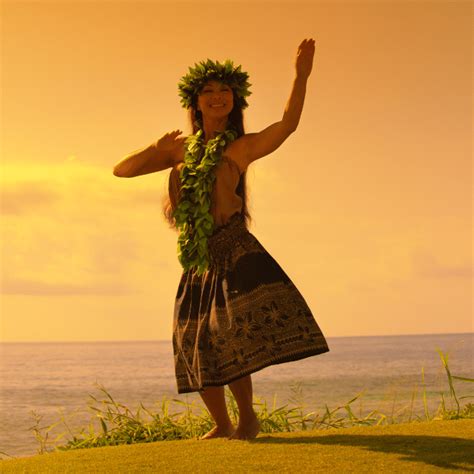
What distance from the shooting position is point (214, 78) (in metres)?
4.49

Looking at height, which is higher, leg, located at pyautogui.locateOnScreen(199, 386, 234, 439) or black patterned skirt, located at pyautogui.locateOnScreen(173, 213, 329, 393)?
black patterned skirt, located at pyautogui.locateOnScreen(173, 213, 329, 393)

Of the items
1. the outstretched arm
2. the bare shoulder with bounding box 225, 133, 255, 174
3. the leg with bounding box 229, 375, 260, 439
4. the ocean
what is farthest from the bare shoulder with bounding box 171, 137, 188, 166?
the ocean

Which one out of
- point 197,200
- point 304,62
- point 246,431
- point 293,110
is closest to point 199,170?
point 197,200

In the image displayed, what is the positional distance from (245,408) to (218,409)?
9.0 inches

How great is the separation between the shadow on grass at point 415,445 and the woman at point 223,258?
33cm

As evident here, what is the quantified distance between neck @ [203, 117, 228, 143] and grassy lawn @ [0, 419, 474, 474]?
156 centimetres

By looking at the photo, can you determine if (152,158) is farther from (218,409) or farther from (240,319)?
(218,409)

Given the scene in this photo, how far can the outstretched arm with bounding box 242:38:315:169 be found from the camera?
4227mm

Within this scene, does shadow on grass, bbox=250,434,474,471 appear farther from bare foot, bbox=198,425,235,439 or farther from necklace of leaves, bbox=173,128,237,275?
necklace of leaves, bbox=173,128,237,275

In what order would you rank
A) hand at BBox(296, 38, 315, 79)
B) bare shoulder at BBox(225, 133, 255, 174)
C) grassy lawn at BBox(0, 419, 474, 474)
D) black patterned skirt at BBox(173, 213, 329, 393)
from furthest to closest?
bare shoulder at BBox(225, 133, 255, 174) → hand at BBox(296, 38, 315, 79) → black patterned skirt at BBox(173, 213, 329, 393) → grassy lawn at BBox(0, 419, 474, 474)

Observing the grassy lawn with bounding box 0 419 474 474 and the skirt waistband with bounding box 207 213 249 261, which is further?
the skirt waistband with bounding box 207 213 249 261

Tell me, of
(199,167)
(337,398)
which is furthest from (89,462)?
(337,398)

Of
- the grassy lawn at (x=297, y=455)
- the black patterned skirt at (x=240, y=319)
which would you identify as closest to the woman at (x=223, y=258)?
the black patterned skirt at (x=240, y=319)

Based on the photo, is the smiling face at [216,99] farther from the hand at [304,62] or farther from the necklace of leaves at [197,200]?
the hand at [304,62]
